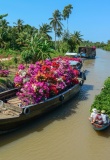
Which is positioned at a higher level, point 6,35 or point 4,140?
point 6,35

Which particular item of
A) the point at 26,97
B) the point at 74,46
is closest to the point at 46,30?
the point at 74,46

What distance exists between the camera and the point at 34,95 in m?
12.1

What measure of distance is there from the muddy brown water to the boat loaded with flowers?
0.49 metres

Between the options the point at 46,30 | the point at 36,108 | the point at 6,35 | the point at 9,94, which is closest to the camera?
the point at 36,108

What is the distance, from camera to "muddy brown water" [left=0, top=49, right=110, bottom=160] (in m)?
9.69

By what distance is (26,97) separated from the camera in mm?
12211

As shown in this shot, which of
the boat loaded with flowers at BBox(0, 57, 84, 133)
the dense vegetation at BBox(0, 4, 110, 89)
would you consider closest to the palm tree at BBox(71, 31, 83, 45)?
the dense vegetation at BBox(0, 4, 110, 89)

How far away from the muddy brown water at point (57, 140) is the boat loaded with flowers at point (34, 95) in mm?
493

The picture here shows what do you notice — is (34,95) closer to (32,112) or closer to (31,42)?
(32,112)

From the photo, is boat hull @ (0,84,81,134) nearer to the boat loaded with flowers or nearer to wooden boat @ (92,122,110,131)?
the boat loaded with flowers

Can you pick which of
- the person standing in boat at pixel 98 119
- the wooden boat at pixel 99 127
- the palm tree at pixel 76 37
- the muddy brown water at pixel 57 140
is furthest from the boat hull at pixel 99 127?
the palm tree at pixel 76 37

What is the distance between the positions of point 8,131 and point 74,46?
44.9 meters

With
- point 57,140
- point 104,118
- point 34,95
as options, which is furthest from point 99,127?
point 34,95

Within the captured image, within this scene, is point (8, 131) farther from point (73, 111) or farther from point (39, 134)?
point (73, 111)
